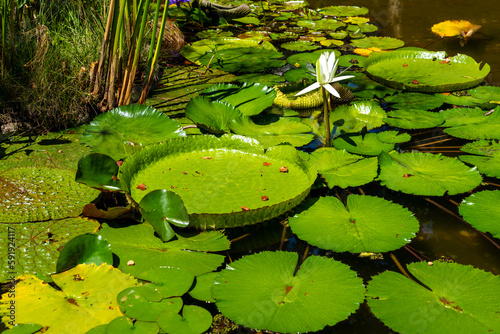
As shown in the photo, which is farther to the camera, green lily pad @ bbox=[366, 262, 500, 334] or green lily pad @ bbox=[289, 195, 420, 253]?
green lily pad @ bbox=[289, 195, 420, 253]

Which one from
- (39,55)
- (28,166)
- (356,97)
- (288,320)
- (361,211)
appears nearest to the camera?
(288,320)

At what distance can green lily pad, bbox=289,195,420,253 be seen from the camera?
185cm

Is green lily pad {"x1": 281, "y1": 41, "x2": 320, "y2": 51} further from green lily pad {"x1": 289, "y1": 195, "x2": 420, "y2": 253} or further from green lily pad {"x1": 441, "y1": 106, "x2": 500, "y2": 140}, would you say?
green lily pad {"x1": 289, "y1": 195, "x2": 420, "y2": 253}

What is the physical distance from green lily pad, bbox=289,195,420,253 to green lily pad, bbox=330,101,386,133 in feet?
2.74

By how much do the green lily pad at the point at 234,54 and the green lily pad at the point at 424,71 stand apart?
0.85 metres

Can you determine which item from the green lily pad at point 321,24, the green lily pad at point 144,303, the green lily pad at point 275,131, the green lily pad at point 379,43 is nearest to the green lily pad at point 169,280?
the green lily pad at point 144,303

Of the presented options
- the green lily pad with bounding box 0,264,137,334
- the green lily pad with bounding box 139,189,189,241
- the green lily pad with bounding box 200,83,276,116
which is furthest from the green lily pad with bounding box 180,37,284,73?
the green lily pad with bounding box 0,264,137,334

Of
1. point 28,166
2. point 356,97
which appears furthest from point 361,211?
point 28,166

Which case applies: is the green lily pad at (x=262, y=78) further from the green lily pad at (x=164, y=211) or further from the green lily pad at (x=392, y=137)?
the green lily pad at (x=164, y=211)

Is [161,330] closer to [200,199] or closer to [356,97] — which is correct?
[200,199]

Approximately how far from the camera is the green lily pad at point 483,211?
1.93m

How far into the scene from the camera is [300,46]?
438cm

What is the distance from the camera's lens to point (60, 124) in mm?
2844

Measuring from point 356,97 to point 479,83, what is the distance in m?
0.92
